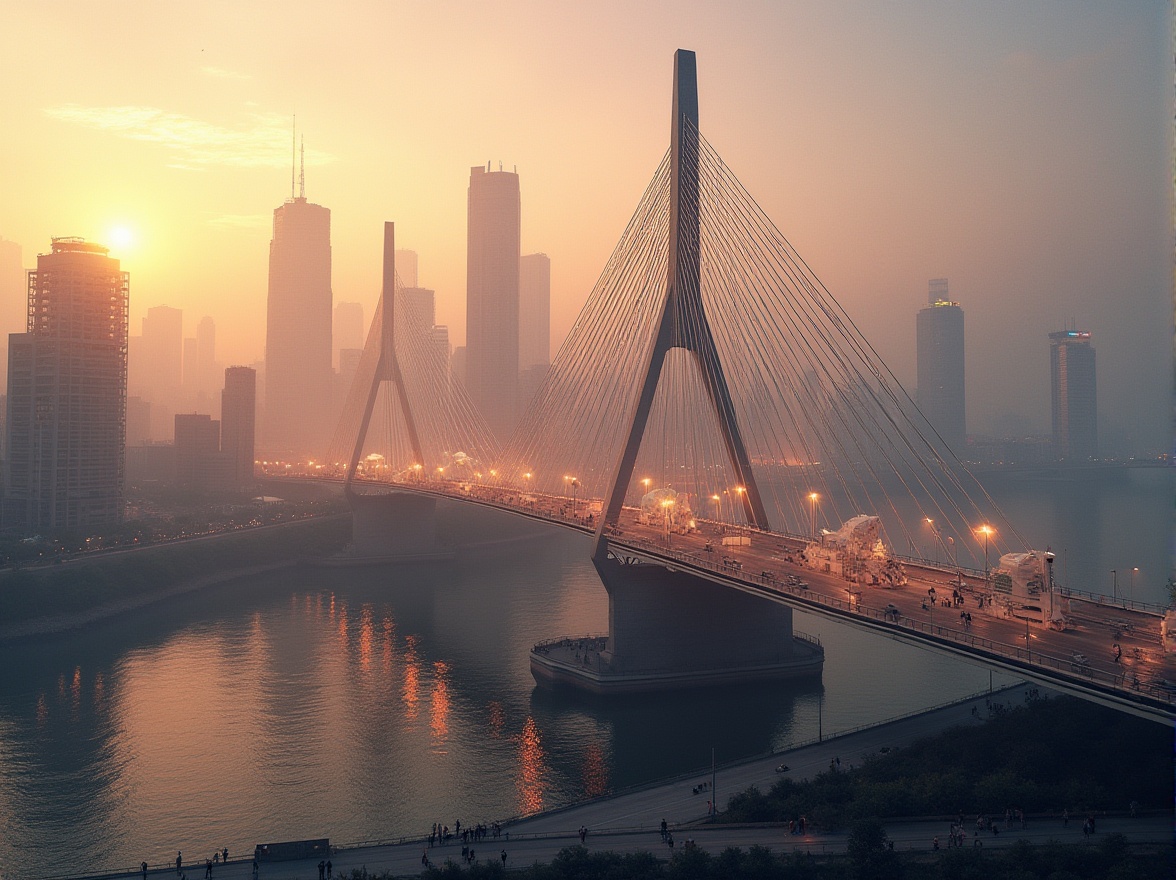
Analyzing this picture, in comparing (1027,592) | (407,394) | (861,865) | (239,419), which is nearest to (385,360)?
(407,394)

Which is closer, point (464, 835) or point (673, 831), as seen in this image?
point (673, 831)

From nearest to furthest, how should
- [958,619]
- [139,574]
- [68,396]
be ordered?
1. [958,619]
2. [139,574]
3. [68,396]

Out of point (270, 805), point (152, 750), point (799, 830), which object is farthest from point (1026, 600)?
point (152, 750)

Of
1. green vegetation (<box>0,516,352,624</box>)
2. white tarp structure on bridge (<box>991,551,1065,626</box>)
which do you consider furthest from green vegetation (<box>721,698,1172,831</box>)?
green vegetation (<box>0,516,352,624</box>)

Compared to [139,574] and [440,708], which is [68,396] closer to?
[139,574]

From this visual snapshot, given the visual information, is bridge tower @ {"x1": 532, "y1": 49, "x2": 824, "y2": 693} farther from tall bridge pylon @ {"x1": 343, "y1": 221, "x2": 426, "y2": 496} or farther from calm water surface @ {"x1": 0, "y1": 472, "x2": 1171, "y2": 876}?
tall bridge pylon @ {"x1": 343, "y1": 221, "x2": 426, "y2": 496}

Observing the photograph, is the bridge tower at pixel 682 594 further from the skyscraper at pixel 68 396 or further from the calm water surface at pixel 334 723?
the skyscraper at pixel 68 396

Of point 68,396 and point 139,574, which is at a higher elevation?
point 68,396

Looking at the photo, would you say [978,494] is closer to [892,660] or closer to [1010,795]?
[892,660]

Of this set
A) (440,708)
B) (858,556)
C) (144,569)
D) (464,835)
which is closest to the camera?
(464,835)
